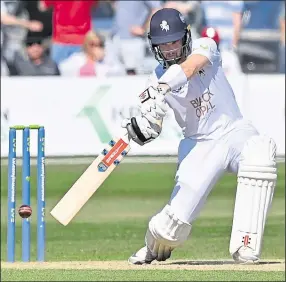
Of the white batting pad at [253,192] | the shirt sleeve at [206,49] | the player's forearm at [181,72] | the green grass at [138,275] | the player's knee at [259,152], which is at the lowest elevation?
the green grass at [138,275]

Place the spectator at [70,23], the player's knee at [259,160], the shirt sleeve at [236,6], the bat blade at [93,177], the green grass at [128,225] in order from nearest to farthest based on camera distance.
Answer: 1. the bat blade at [93,177]
2. the player's knee at [259,160]
3. the green grass at [128,225]
4. the spectator at [70,23]
5. the shirt sleeve at [236,6]

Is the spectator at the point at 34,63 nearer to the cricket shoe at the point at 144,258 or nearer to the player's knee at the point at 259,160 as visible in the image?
the cricket shoe at the point at 144,258

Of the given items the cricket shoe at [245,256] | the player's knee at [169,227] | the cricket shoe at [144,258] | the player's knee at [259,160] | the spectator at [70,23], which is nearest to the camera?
the player's knee at [259,160]

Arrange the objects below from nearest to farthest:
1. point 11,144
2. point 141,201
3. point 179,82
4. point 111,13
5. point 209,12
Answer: point 179,82, point 11,144, point 141,201, point 209,12, point 111,13

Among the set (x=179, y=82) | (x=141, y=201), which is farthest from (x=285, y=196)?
(x=179, y=82)

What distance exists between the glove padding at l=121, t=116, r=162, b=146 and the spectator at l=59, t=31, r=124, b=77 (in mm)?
8034

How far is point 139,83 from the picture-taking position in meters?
14.7

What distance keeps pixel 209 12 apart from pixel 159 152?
2.63 meters

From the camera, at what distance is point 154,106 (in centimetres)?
709

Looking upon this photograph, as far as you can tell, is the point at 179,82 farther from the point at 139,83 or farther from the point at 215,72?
the point at 139,83

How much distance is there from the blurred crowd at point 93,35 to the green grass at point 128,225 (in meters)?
1.58

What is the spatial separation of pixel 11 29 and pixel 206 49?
9.16 meters

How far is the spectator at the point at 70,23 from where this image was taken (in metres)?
15.8

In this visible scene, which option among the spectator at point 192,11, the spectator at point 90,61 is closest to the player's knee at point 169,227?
the spectator at point 90,61
